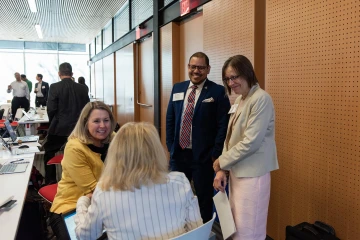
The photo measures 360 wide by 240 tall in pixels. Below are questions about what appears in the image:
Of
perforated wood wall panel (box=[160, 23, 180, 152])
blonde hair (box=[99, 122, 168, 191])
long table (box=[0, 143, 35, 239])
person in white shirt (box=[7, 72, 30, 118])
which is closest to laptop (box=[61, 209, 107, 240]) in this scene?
long table (box=[0, 143, 35, 239])

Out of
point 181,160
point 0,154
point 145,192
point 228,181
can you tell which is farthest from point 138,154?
point 0,154

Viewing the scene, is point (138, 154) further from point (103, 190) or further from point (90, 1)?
point (90, 1)

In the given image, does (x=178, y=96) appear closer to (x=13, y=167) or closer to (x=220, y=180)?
(x=220, y=180)

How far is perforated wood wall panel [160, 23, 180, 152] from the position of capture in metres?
4.08

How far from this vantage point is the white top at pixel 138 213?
104 centimetres

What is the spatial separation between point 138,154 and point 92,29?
29.9 ft

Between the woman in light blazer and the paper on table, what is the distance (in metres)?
0.05

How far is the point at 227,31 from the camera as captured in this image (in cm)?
277

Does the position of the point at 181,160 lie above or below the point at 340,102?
below

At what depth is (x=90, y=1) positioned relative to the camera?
20.2 ft

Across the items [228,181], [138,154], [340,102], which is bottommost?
[228,181]

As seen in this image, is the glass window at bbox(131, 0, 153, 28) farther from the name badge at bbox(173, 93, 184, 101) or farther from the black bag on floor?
the black bag on floor

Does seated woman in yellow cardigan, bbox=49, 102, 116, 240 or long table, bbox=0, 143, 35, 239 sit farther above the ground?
seated woman in yellow cardigan, bbox=49, 102, 116, 240

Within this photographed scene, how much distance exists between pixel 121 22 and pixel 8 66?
7113 mm
